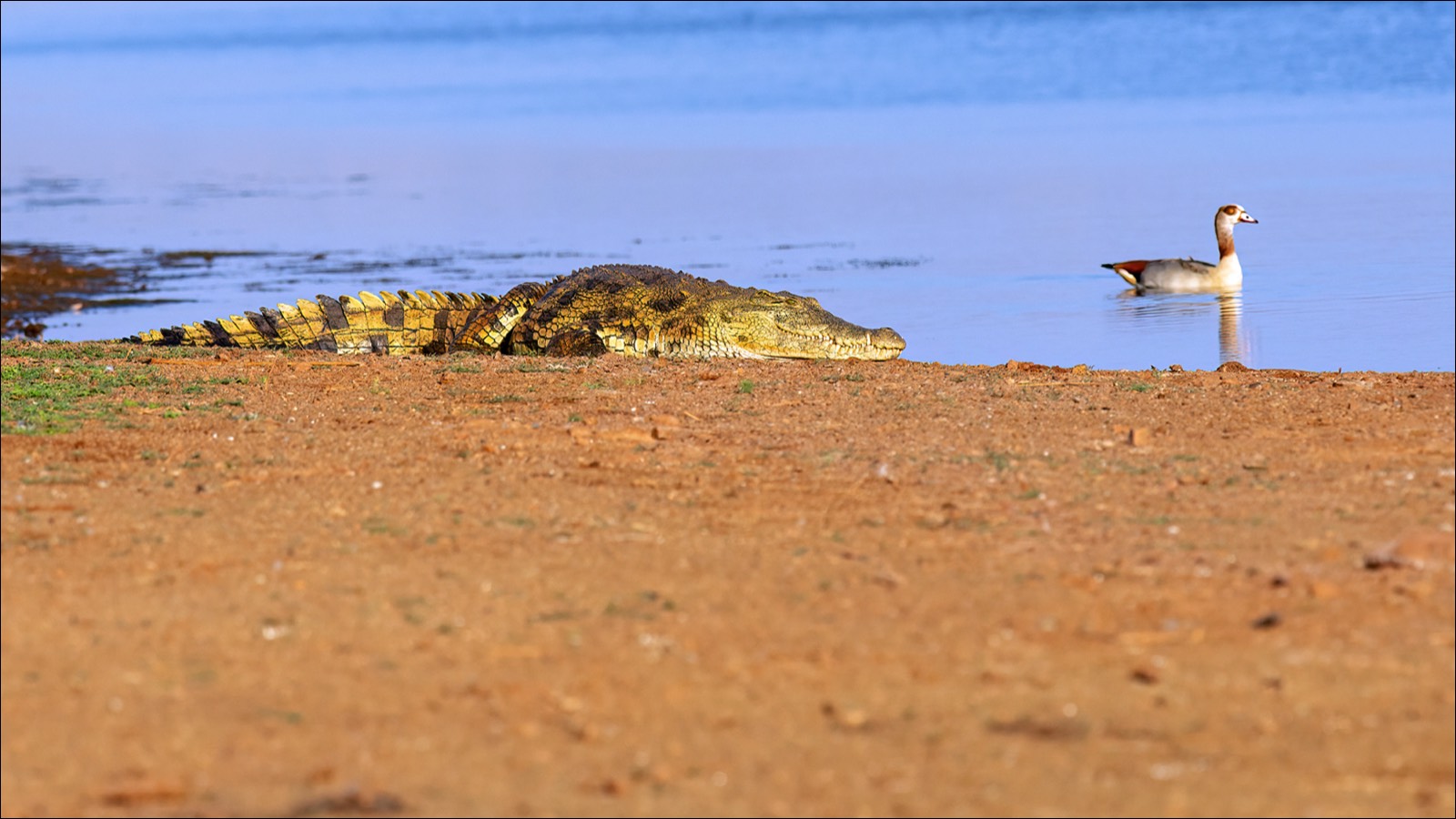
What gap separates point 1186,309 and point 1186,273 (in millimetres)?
772

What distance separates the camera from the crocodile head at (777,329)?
466 inches

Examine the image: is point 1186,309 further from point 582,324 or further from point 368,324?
point 368,324

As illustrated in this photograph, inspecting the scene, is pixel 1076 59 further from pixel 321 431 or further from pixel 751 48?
pixel 321 431

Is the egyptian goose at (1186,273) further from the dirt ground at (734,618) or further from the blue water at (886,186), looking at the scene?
the dirt ground at (734,618)

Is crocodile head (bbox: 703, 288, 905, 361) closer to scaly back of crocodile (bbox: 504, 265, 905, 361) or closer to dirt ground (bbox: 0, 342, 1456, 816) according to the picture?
scaly back of crocodile (bbox: 504, 265, 905, 361)

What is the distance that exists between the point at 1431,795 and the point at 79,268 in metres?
20.3

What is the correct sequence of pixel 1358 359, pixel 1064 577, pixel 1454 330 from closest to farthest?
1. pixel 1064 577
2. pixel 1358 359
3. pixel 1454 330

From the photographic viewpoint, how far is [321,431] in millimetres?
7938

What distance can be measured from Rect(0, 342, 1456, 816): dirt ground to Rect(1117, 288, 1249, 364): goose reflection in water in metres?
6.11

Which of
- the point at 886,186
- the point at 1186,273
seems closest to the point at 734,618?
the point at 1186,273

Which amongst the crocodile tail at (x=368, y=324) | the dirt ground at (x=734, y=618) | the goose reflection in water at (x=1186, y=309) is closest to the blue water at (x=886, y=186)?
the goose reflection in water at (x=1186, y=309)

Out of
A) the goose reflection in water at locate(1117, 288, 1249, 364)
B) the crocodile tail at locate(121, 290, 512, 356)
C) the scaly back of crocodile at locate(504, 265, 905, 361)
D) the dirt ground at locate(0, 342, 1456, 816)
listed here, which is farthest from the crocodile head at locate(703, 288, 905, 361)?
the dirt ground at locate(0, 342, 1456, 816)

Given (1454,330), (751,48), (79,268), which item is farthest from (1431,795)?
(751,48)

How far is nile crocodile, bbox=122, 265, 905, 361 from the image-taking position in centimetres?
1218
